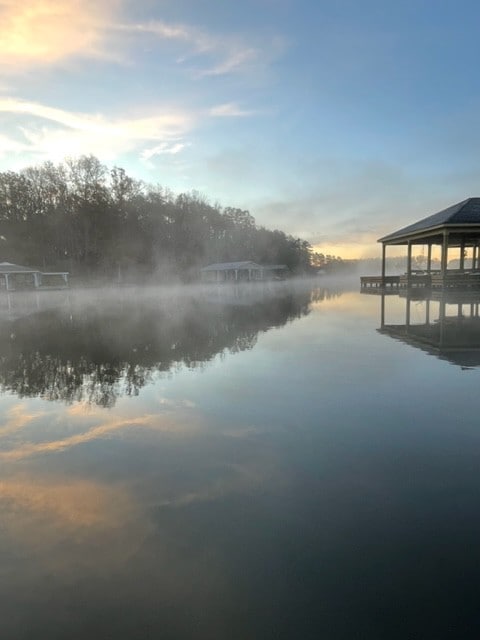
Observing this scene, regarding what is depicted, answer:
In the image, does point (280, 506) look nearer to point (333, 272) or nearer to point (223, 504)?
point (223, 504)

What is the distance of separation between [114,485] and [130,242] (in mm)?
60234

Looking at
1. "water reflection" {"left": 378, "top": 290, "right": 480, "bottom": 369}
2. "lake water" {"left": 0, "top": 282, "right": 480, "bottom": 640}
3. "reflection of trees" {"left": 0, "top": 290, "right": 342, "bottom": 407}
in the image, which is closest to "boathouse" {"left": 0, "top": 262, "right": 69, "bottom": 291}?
"reflection of trees" {"left": 0, "top": 290, "right": 342, "bottom": 407}

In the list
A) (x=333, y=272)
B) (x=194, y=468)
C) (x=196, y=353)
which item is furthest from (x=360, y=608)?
(x=333, y=272)

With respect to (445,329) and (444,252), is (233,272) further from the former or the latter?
(445,329)

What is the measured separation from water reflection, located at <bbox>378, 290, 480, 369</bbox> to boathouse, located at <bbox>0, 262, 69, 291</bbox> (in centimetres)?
3591

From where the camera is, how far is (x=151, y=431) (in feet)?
15.8

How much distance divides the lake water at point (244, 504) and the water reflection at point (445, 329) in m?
0.95

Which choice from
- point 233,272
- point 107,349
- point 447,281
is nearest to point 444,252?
point 447,281

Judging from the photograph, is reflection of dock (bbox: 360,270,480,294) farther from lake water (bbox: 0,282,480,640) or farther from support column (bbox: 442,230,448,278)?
lake water (bbox: 0,282,480,640)

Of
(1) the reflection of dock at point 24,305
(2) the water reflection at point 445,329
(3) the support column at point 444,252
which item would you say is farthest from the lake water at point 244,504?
(1) the reflection of dock at point 24,305

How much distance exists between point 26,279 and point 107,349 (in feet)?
138

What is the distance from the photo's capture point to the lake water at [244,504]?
2.23 m

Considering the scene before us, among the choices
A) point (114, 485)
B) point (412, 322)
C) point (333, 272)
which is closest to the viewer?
point (114, 485)

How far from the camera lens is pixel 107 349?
10.0 m
